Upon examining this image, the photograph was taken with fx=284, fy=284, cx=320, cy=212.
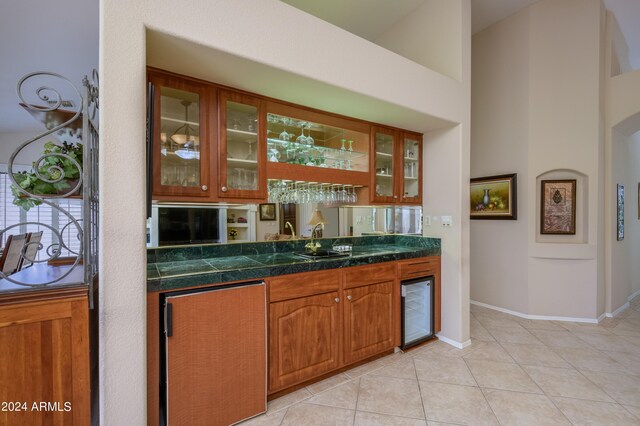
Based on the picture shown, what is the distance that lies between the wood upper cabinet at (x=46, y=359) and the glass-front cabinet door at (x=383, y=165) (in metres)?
2.37

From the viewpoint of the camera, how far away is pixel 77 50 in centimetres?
290

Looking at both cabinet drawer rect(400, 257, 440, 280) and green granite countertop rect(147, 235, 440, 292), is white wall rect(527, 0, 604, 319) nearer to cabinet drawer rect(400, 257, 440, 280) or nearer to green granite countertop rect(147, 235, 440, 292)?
cabinet drawer rect(400, 257, 440, 280)

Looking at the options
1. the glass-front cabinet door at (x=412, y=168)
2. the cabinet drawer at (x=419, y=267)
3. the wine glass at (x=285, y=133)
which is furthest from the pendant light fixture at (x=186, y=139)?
the glass-front cabinet door at (x=412, y=168)

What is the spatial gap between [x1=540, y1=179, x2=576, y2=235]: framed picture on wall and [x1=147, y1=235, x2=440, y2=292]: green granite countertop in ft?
5.59

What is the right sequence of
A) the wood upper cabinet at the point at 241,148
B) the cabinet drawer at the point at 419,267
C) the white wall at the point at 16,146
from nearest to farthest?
the wood upper cabinet at the point at 241,148
the cabinet drawer at the point at 419,267
the white wall at the point at 16,146

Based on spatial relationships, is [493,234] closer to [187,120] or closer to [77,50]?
[187,120]

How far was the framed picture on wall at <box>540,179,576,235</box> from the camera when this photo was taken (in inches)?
137

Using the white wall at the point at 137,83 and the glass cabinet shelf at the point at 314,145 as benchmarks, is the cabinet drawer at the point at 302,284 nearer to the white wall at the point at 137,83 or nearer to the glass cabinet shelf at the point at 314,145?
the white wall at the point at 137,83

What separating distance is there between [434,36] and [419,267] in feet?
8.00

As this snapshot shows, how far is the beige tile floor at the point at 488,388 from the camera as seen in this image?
1.85m

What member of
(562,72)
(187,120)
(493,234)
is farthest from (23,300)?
(562,72)

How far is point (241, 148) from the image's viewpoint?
219cm

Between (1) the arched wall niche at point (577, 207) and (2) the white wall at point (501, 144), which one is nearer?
(1) the arched wall niche at point (577, 207)

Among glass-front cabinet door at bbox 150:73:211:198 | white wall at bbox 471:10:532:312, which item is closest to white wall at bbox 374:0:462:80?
white wall at bbox 471:10:532:312
